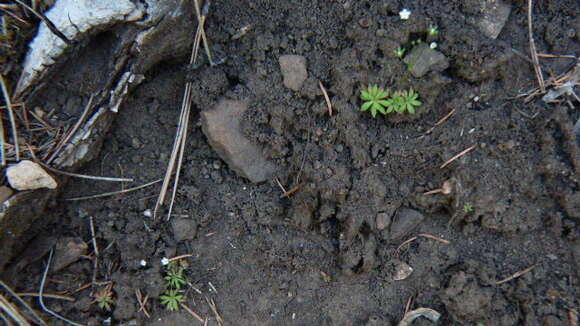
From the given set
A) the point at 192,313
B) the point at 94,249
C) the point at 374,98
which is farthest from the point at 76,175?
the point at 374,98

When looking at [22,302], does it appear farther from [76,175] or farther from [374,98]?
[374,98]

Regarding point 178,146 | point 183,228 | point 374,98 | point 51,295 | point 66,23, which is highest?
point 66,23

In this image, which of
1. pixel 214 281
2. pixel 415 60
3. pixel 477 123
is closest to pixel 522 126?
pixel 477 123

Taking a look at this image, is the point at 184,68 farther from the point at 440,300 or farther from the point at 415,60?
the point at 440,300

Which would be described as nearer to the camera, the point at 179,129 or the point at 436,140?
the point at 436,140

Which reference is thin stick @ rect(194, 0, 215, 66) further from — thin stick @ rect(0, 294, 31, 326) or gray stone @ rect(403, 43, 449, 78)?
thin stick @ rect(0, 294, 31, 326)

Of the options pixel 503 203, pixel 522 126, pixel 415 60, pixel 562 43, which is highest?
pixel 415 60

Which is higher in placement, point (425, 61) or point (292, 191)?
point (425, 61)
